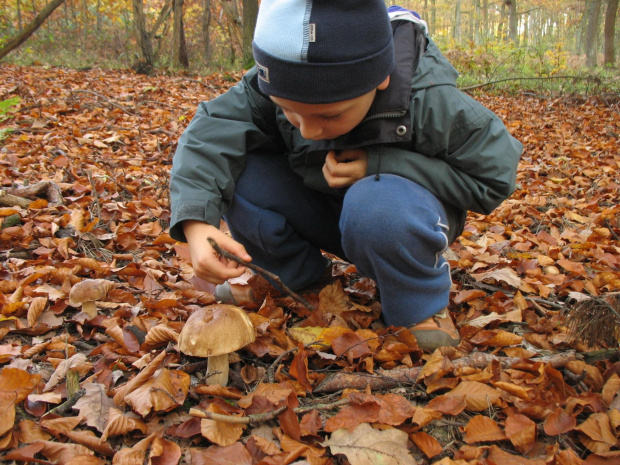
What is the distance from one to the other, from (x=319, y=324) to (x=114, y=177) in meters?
2.70

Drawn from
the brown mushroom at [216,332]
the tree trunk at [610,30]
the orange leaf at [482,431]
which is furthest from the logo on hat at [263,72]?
the tree trunk at [610,30]

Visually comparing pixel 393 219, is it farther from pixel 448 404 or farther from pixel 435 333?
pixel 448 404

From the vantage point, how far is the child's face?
62.6 inches

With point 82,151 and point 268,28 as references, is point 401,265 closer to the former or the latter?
point 268,28

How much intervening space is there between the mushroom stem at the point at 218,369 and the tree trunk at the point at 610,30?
1498 centimetres

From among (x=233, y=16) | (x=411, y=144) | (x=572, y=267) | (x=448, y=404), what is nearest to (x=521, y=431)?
(x=448, y=404)

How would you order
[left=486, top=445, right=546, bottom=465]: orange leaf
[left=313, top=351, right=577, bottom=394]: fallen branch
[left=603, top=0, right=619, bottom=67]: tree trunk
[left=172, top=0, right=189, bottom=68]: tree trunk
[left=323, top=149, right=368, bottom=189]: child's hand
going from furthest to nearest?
[left=603, top=0, right=619, bottom=67]: tree trunk
[left=172, top=0, right=189, bottom=68]: tree trunk
[left=323, top=149, right=368, bottom=189]: child's hand
[left=313, top=351, right=577, bottom=394]: fallen branch
[left=486, top=445, right=546, bottom=465]: orange leaf

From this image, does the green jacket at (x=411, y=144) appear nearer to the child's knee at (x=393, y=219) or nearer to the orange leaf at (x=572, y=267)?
the child's knee at (x=393, y=219)

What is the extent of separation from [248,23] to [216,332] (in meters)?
10.1

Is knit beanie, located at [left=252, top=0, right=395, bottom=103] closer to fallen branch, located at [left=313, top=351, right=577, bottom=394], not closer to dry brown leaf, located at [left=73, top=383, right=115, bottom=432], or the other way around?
fallen branch, located at [left=313, top=351, right=577, bottom=394]

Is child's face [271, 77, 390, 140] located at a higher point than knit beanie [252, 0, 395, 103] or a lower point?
lower

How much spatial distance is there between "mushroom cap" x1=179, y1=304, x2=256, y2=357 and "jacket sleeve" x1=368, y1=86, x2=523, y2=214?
2.75ft

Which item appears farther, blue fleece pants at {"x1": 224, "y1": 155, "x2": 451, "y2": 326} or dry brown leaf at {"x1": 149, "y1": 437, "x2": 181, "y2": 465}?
blue fleece pants at {"x1": 224, "y1": 155, "x2": 451, "y2": 326}

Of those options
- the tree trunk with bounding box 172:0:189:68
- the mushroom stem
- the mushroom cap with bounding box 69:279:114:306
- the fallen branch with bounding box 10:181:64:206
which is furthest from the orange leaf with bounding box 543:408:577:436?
the tree trunk with bounding box 172:0:189:68
